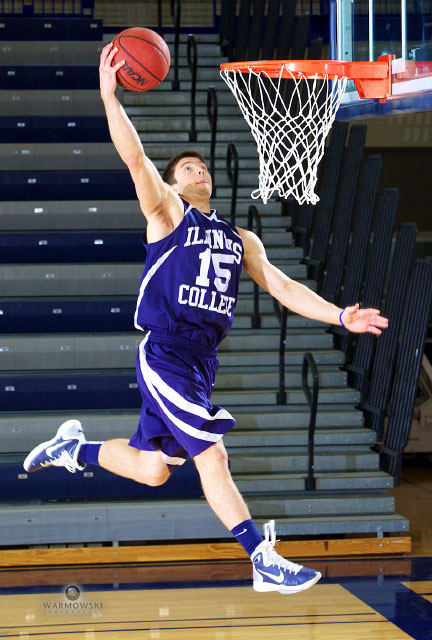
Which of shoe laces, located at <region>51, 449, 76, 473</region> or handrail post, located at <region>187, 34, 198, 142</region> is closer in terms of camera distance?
shoe laces, located at <region>51, 449, 76, 473</region>

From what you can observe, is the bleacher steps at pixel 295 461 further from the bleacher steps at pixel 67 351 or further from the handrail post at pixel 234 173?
the handrail post at pixel 234 173

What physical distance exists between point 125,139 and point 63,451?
1630 mm

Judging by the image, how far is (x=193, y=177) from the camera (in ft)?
13.7

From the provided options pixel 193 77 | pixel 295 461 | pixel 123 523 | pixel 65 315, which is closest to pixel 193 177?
pixel 123 523

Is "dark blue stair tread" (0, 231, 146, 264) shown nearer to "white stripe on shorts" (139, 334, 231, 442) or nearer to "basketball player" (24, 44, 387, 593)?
"basketball player" (24, 44, 387, 593)

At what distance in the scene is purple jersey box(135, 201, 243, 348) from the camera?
402 centimetres

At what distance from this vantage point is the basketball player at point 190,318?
3.77 m

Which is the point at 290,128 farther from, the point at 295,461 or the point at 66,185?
the point at 66,185

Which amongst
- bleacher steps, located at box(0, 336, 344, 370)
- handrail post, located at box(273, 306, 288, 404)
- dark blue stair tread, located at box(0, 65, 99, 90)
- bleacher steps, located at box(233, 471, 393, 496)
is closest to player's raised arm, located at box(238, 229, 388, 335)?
bleacher steps, located at box(233, 471, 393, 496)

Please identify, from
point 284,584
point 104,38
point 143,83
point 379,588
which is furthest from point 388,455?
point 104,38

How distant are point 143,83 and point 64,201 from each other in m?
4.44

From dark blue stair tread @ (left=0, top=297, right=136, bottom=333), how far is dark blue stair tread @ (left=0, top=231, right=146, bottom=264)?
1.77 feet

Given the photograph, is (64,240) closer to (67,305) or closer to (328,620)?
(67,305)

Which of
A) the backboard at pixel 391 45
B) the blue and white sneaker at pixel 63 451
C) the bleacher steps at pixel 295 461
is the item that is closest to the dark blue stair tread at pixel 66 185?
the bleacher steps at pixel 295 461
